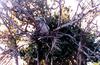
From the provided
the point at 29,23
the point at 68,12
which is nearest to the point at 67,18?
the point at 68,12

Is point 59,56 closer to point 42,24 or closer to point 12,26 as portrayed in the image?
point 42,24

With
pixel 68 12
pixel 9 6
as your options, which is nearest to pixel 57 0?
pixel 68 12

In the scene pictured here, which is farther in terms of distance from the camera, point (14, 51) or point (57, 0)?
point (57, 0)

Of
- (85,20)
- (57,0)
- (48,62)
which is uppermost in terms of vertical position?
(57,0)

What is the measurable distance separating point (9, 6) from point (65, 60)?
1.21 m

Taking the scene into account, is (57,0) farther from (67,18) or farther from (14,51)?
(14,51)

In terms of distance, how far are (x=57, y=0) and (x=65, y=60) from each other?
3.00 ft

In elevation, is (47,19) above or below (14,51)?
above

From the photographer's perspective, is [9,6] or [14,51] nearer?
[14,51]

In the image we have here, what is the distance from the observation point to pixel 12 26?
4867mm

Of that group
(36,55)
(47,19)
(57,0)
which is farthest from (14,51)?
(57,0)

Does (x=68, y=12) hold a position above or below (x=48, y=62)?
above

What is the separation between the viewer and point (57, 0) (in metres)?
4.85

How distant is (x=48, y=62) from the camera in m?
4.73
